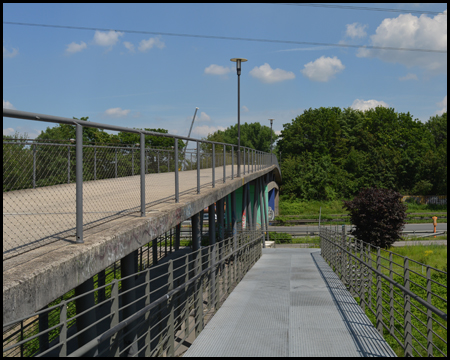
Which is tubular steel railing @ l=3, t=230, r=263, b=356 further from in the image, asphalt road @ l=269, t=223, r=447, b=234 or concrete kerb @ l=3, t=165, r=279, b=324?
asphalt road @ l=269, t=223, r=447, b=234

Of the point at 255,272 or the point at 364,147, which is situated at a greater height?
the point at 364,147

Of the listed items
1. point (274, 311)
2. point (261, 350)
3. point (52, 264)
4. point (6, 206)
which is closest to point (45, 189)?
point (6, 206)

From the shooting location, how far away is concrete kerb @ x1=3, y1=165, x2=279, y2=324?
306cm

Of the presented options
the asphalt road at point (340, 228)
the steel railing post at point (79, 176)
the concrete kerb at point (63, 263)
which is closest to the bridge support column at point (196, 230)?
the concrete kerb at point (63, 263)

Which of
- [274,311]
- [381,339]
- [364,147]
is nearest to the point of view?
[381,339]

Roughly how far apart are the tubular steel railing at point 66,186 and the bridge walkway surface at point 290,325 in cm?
235

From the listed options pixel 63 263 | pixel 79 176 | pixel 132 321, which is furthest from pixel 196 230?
pixel 63 263

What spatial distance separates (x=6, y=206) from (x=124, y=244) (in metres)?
2.32

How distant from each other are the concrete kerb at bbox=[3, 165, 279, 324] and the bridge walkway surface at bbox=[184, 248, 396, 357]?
1.97 meters

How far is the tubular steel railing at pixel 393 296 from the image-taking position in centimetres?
518

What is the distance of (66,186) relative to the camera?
17.9 ft

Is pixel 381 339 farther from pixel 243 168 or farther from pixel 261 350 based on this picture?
pixel 243 168

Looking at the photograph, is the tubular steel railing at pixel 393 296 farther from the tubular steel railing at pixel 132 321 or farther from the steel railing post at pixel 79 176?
the steel railing post at pixel 79 176

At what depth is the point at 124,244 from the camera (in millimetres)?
4996
